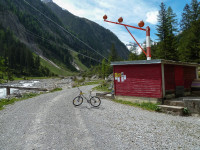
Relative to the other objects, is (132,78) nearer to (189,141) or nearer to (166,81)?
(166,81)

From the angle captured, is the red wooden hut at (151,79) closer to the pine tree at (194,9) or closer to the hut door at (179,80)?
the hut door at (179,80)

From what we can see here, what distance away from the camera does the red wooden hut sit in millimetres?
11617

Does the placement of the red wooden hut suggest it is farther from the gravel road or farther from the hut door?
the gravel road

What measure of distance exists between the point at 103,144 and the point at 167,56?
2963 centimetres

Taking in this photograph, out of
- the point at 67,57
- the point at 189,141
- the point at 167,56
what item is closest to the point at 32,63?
the point at 67,57

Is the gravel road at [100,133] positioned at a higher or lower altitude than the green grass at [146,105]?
lower

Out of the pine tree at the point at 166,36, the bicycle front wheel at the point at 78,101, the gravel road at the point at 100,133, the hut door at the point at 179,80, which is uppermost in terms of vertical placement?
the pine tree at the point at 166,36

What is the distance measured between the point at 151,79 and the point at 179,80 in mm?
3254

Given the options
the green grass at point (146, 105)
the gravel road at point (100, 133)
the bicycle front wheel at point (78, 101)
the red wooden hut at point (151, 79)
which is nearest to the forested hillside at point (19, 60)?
the bicycle front wheel at point (78, 101)

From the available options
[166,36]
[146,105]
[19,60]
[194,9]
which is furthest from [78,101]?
[19,60]

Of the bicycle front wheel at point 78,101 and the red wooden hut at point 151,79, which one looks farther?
the bicycle front wheel at point 78,101

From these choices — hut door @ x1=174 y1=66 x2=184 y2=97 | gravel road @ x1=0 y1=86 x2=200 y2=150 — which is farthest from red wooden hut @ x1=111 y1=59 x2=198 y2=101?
gravel road @ x1=0 y1=86 x2=200 y2=150

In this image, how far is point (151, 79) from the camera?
11914 mm

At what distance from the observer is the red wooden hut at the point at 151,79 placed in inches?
457
